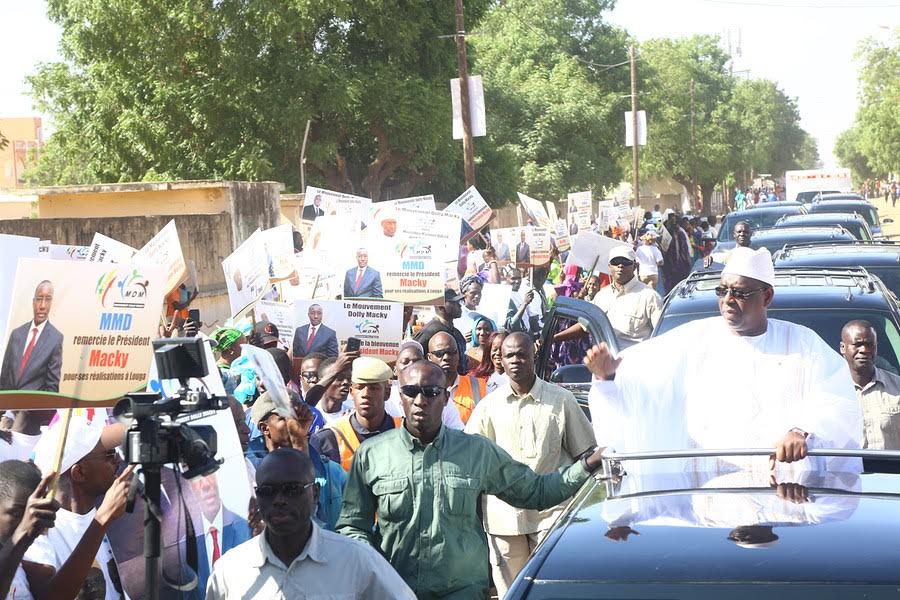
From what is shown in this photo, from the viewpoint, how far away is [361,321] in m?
9.92

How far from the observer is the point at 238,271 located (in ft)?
36.5

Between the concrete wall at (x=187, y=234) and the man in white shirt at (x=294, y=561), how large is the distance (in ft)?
42.9

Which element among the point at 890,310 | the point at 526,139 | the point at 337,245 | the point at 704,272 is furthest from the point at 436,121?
the point at 890,310

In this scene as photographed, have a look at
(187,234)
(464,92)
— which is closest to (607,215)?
(464,92)

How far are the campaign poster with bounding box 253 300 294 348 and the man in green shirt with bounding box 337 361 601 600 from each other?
5.31m

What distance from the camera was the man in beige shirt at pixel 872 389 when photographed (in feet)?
22.0

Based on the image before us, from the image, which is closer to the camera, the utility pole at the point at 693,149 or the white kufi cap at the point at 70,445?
the white kufi cap at the point at 70,445

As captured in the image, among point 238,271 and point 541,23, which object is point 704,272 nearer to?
point 238,271

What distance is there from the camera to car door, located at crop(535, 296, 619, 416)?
6977 millimetres

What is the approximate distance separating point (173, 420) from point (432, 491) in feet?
4.38

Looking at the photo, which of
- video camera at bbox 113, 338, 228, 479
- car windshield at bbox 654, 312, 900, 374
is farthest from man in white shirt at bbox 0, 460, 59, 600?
car windshield at bbox 654, 312, 900, 374

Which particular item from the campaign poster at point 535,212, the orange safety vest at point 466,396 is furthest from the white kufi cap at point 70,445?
the campaign poster at point 535,212

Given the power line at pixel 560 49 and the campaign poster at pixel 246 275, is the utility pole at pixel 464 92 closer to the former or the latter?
the campaign poster at pixel 246 275

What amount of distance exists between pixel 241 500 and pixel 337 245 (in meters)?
6.97
